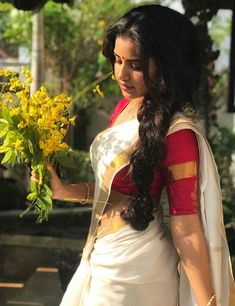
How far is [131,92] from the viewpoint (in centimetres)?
168

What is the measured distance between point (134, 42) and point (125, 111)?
27cm

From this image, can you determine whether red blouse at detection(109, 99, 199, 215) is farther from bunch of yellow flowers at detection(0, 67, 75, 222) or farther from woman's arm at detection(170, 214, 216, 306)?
bunch of yellow flowers at detection(0, 67, 75, 222)

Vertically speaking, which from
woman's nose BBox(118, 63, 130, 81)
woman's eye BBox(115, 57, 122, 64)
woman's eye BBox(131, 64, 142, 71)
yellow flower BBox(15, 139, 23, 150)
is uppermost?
woman's eye BBox(115, 57, 122, 64)

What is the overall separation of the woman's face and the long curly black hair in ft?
0.06

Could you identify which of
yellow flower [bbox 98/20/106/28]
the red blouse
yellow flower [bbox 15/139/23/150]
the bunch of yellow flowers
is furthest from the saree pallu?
yellow flower [bbox 98/20/106/28]

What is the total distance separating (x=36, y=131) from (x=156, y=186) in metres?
0.36

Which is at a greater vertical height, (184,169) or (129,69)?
(129,69)

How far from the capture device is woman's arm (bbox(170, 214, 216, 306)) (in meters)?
1.61

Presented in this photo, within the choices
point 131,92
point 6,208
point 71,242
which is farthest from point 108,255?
point 6,208

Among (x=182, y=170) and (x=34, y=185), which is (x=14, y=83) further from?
(x=182, y=170)

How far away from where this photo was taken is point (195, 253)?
161 centimetres

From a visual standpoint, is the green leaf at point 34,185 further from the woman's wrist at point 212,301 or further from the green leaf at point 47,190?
the woman's wrist at point 212,301

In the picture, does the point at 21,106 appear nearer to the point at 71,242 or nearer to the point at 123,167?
the point at 123,167

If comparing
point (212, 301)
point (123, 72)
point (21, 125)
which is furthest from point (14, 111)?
point (212, 301)
